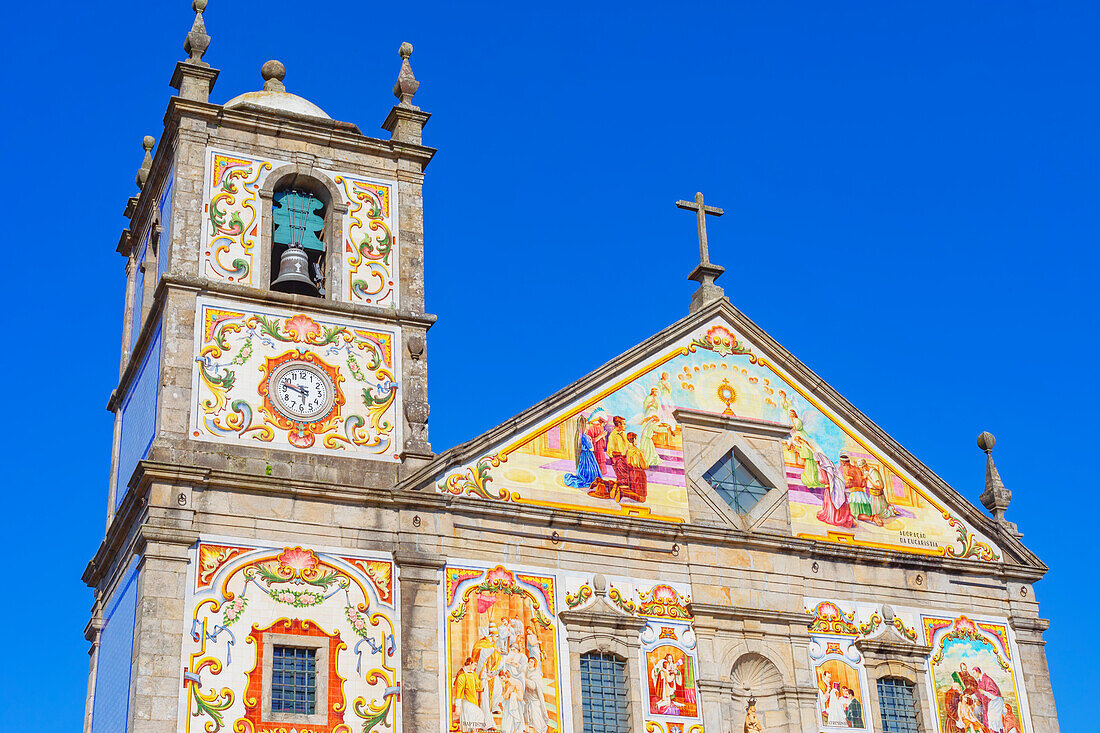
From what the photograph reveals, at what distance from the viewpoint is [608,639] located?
76.5 ft

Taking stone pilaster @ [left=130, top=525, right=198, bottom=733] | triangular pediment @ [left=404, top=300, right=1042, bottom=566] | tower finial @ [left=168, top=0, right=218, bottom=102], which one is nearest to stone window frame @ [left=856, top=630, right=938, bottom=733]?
triangular pediment @ [left=404, top=300, right=1042, bottom=566]

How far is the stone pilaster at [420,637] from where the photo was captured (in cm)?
2184

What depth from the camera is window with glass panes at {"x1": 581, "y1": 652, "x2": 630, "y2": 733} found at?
22812mm

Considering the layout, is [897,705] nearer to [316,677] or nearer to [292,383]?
[316,677]

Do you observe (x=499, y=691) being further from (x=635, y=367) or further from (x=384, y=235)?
(x=384, y=235)

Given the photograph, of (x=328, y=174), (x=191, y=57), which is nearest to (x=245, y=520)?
(x=328, y=174)

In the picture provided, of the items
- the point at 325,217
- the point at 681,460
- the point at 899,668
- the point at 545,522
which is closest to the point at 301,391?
the point at 325,217

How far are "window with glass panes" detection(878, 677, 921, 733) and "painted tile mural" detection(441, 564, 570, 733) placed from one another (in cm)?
513

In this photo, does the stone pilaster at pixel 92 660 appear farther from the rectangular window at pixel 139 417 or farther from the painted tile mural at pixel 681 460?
the painted tile mural at pixel 681 460

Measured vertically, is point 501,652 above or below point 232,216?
below

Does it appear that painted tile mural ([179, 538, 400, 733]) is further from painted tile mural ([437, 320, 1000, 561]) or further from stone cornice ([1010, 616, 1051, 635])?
stone cornice ([1010, 616, 1051, 635])

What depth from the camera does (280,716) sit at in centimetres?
2120

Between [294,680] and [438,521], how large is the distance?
313cm

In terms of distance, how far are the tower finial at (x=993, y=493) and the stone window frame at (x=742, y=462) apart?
376 cm
